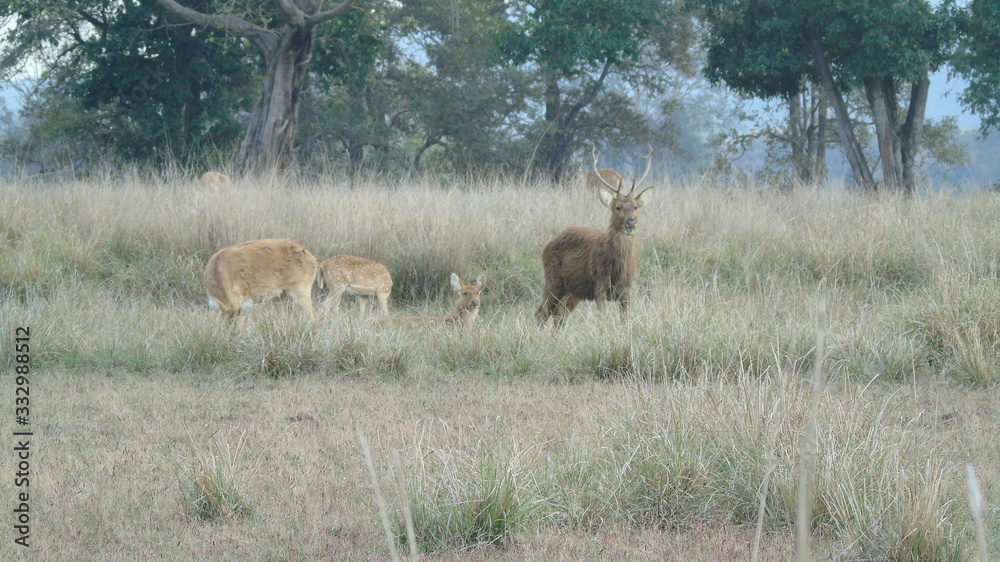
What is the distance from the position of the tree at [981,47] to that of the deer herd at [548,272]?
11964 millimetres

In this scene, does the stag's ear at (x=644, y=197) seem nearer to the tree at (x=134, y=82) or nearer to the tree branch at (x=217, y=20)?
the tree branch at (x=217, y=20)

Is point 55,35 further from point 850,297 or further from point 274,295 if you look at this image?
point 850,297

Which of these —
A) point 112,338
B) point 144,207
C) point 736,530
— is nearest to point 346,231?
point 144,207

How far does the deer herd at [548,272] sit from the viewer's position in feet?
26.3

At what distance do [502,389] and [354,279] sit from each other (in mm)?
3836

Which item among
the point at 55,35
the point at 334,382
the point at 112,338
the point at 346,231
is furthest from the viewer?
the point at 55,35

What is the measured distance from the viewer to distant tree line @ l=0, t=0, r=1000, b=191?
1838 cm

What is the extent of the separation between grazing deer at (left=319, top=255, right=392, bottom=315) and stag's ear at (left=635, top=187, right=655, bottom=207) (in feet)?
9.68

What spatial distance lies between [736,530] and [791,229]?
862cm

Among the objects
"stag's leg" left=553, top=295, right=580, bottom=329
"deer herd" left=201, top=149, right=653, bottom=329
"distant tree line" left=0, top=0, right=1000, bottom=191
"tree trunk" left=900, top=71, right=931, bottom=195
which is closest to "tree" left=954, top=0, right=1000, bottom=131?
"distant tree line" left=0, top=0, right=1000, bottom=191

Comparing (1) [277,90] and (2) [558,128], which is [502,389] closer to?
(1) [277,90]

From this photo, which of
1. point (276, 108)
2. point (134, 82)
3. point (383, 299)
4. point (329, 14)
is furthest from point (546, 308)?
point (134, 82)

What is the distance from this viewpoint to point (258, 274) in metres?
8.21

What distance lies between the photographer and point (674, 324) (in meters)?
6.81
